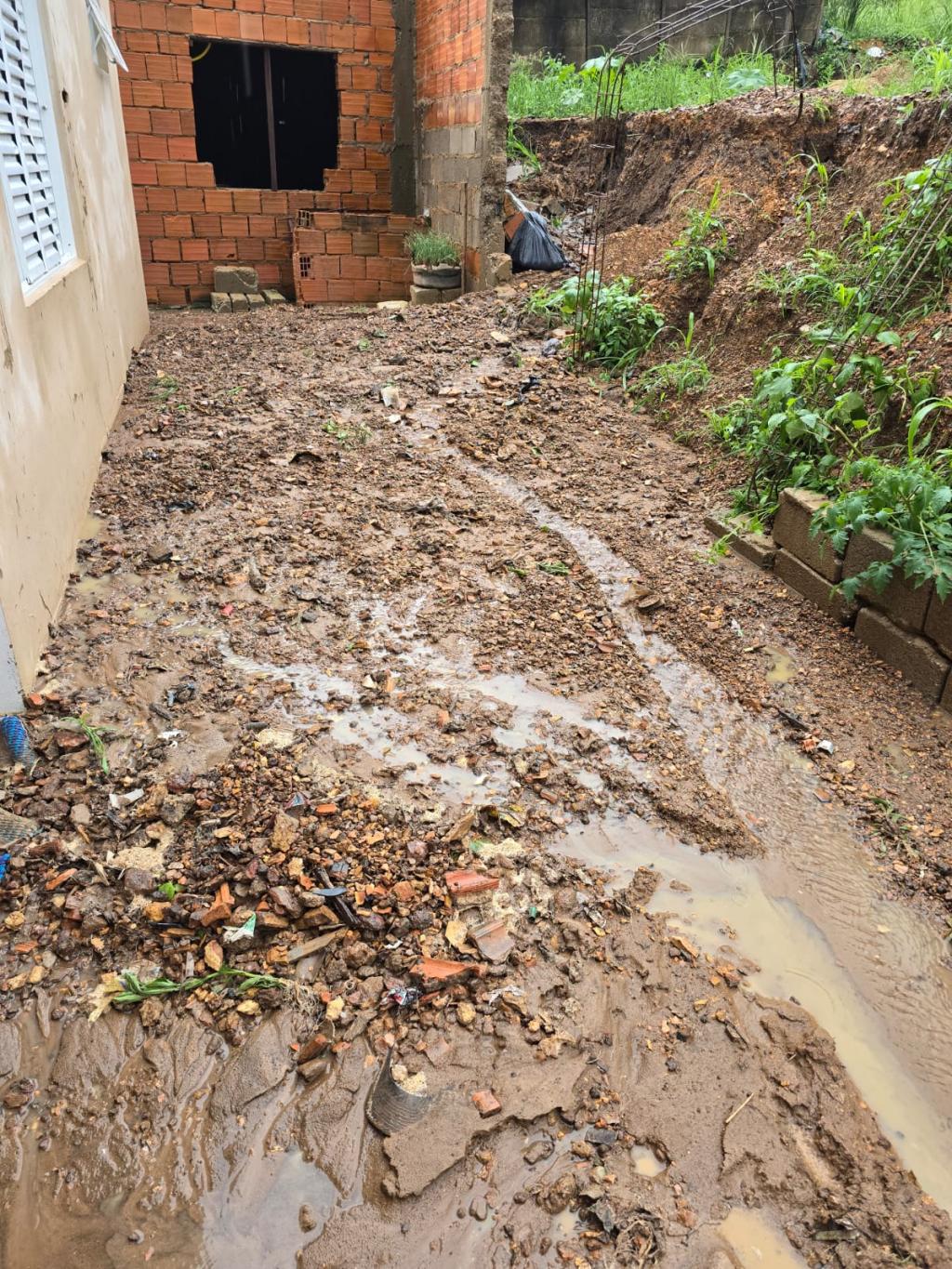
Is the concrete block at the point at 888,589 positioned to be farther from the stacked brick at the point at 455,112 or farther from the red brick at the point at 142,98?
the red brick at the point at 142,98

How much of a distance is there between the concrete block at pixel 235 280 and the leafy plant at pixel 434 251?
1870 mm

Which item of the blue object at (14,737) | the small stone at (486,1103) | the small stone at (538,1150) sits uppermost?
the blue object at (14,737)

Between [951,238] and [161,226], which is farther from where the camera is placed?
[161,226]

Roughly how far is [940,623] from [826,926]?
53.0 inches

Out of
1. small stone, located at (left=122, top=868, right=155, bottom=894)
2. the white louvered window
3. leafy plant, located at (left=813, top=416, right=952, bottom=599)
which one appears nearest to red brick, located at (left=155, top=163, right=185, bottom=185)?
the white louvered window

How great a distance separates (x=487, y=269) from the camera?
7.69 meters

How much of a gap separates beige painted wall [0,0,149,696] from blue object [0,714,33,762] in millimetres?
172

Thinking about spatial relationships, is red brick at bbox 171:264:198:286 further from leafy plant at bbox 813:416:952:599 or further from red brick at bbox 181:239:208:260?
leafy plant at bbox 813:416:952:599

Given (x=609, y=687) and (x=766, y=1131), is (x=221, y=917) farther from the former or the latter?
(x=609, y=687)

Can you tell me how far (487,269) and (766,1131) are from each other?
24.3ft

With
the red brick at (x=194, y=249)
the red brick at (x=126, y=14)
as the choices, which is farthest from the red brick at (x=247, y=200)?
the red brick at (x=126, y=14)

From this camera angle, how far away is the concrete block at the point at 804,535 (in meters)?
3.56

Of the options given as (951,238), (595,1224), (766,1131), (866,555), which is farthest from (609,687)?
(951,238)

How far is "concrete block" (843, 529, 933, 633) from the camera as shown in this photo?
312 centimetres
